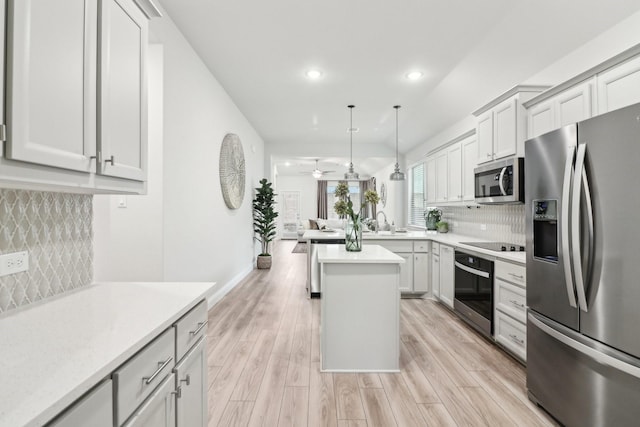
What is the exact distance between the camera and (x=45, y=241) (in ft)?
4.57

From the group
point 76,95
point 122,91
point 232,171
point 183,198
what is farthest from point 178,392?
point 232,171

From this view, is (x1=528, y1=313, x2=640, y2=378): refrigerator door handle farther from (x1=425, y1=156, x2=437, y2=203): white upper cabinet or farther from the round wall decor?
the round wall decor

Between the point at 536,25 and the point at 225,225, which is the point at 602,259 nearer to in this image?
the point at 536,25

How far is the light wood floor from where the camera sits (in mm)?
1897

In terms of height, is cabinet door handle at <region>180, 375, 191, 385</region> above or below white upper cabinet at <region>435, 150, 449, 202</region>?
below

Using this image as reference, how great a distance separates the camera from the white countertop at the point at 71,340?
0.68m

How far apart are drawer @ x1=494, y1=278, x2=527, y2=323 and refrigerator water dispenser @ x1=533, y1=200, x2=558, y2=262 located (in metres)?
0.62

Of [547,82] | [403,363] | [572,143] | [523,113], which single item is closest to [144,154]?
[572,143]

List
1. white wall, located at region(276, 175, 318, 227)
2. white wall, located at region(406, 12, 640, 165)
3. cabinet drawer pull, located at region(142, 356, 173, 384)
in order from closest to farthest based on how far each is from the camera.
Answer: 1. cabinet drawer pull, located at region(142, 356, 173, 384)
2. white wall, located at region(406, 12, 640, 165)
3. white wall, located at region(276, 175, 318, 227)

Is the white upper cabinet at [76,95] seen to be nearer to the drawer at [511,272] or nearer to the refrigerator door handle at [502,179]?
the drawer at [511,272]

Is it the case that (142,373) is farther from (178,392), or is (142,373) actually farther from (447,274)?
(447,274)

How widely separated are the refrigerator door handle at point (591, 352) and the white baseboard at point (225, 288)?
3.30 meters

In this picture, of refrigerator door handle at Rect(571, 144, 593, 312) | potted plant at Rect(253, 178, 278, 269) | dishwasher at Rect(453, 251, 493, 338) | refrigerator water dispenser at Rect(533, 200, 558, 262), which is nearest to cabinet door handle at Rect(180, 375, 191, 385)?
refrigerator door handle at Rect(571, 144, 593, 312)

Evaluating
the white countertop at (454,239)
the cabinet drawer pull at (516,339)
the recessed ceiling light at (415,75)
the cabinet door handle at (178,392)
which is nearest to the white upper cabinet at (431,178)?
the white countertop at (454,239)
